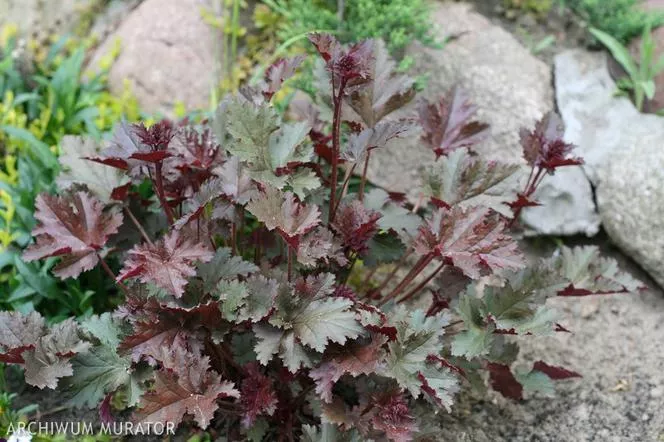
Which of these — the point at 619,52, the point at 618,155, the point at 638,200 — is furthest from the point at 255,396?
the point at 619,52

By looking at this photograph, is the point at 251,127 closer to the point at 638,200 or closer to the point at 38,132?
the point at 38,132

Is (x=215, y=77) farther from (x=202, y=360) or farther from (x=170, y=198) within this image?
(x=202, y=360)

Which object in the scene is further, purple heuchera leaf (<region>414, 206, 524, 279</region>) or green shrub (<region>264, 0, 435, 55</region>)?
green shrub (<region>264, 0, 435, 55</region>)

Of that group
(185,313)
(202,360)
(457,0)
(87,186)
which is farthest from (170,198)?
(457,0)

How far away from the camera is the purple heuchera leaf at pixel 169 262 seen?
77.5 inches

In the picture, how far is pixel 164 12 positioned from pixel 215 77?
49 centimetres

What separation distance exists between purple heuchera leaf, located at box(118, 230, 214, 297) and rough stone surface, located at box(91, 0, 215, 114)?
5.77ft

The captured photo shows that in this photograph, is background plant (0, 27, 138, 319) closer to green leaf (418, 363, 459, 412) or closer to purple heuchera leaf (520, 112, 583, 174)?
green leaf (418, 363, 459, 412)

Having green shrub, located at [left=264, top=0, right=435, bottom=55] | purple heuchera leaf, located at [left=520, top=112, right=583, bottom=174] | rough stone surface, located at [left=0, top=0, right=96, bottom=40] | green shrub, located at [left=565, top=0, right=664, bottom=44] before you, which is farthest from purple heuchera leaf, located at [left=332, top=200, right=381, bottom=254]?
rough stone surface, located at [left=0, top=0, right=96, bottom=40]

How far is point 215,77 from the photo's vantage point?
3.74 meters

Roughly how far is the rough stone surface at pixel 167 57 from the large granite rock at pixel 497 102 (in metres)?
1.07

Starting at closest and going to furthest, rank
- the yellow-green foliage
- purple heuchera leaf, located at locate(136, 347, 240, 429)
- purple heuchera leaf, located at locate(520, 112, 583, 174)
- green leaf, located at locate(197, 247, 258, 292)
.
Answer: purple heuchera leaf, located at locate(136, 347, 240, 429), green leaf, located at locate(197, 247, 258, 292), purple heuchera leaf, located at locate(520, 112, 583, 174), the yellow-green foliage

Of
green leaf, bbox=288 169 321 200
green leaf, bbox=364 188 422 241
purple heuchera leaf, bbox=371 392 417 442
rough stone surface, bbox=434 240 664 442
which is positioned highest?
green leaf, bbox=288 169 321 200

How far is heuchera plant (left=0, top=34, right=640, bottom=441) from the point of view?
202 cm
